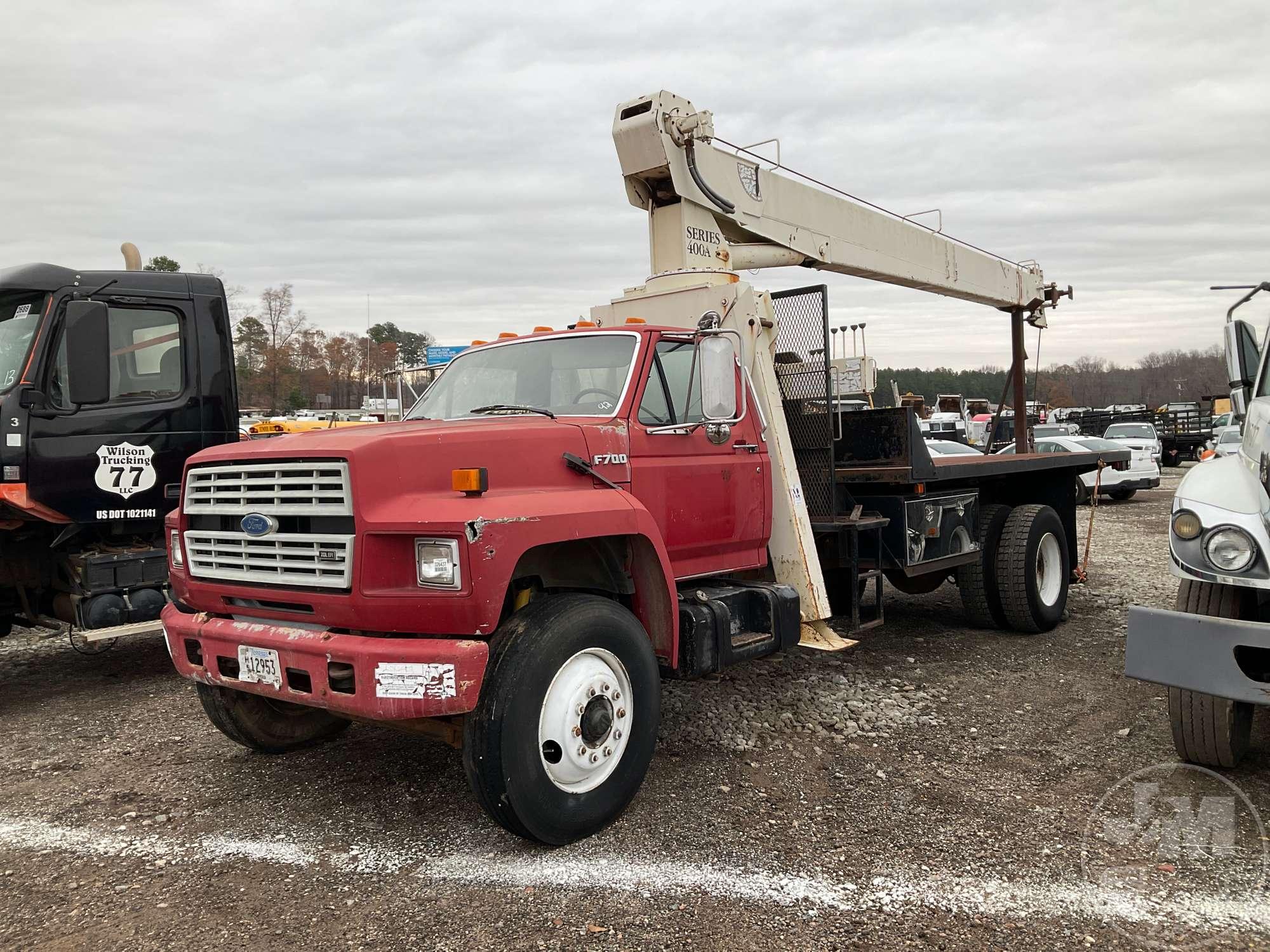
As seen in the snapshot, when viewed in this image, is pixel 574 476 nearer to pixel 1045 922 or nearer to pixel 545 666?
pixel 545 666

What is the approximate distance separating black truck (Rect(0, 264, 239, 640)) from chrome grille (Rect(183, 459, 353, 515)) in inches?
83.1

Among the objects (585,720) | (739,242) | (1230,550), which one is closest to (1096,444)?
(739,242)

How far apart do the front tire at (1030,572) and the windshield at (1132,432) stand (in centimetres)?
1936

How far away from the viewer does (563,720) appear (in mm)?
3754

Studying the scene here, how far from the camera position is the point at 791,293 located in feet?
19.1

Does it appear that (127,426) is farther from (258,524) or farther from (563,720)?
(563,720)

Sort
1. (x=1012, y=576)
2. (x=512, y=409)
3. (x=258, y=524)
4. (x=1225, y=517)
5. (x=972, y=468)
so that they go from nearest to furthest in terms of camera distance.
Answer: (x=258, y=524) → (x=1225, y=517) → (x=512, y=409) → (x=972, y=468) → (x=1012, y=576)

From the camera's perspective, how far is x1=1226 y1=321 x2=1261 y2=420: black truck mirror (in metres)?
A: 5.03

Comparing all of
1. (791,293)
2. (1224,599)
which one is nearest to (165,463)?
(791,293)

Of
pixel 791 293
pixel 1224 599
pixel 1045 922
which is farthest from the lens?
pixel 791 293

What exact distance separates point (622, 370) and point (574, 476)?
0.80 metres

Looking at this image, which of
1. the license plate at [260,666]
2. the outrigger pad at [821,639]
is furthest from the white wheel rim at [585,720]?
the outrigger pad at [821,639]

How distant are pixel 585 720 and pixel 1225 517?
287 centimetres

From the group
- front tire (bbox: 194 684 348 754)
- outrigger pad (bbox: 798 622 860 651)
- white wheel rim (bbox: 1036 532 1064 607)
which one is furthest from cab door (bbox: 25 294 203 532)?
white wheel rim (bbox: 1036 532 1064 607)
